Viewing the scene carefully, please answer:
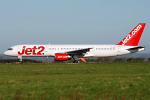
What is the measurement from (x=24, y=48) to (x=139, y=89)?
31.9m

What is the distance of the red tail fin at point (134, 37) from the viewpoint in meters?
44.1

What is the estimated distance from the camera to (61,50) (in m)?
42.4

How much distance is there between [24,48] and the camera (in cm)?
4159

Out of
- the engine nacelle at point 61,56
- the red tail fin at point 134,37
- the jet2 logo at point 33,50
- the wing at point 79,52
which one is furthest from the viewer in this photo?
the red tail fin at point 134,37

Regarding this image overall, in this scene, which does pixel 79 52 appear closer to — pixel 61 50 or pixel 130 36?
pixel 61 50

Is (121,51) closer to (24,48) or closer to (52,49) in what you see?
(52,49)

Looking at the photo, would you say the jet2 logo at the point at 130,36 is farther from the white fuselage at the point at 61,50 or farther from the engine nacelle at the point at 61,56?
the engine nacelle at the point at 61,56

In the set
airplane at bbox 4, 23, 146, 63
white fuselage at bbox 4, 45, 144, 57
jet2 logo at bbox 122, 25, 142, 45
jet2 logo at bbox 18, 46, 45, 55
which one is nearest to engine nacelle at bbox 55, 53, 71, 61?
airplane at bbox 4, 23, 146, 63

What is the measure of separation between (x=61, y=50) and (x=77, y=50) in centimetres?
335

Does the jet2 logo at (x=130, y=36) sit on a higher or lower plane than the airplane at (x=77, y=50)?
higher

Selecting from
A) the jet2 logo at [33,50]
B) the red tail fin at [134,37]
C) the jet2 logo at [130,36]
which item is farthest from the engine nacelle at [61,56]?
the jet2 logo at [130,36]

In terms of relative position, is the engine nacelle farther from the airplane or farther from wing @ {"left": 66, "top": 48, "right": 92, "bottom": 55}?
wing @ {"left": 66, "top": 48, "right": 92, "bottom": 55}

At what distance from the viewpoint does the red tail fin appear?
1736 inches

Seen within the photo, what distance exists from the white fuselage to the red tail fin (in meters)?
1.36
